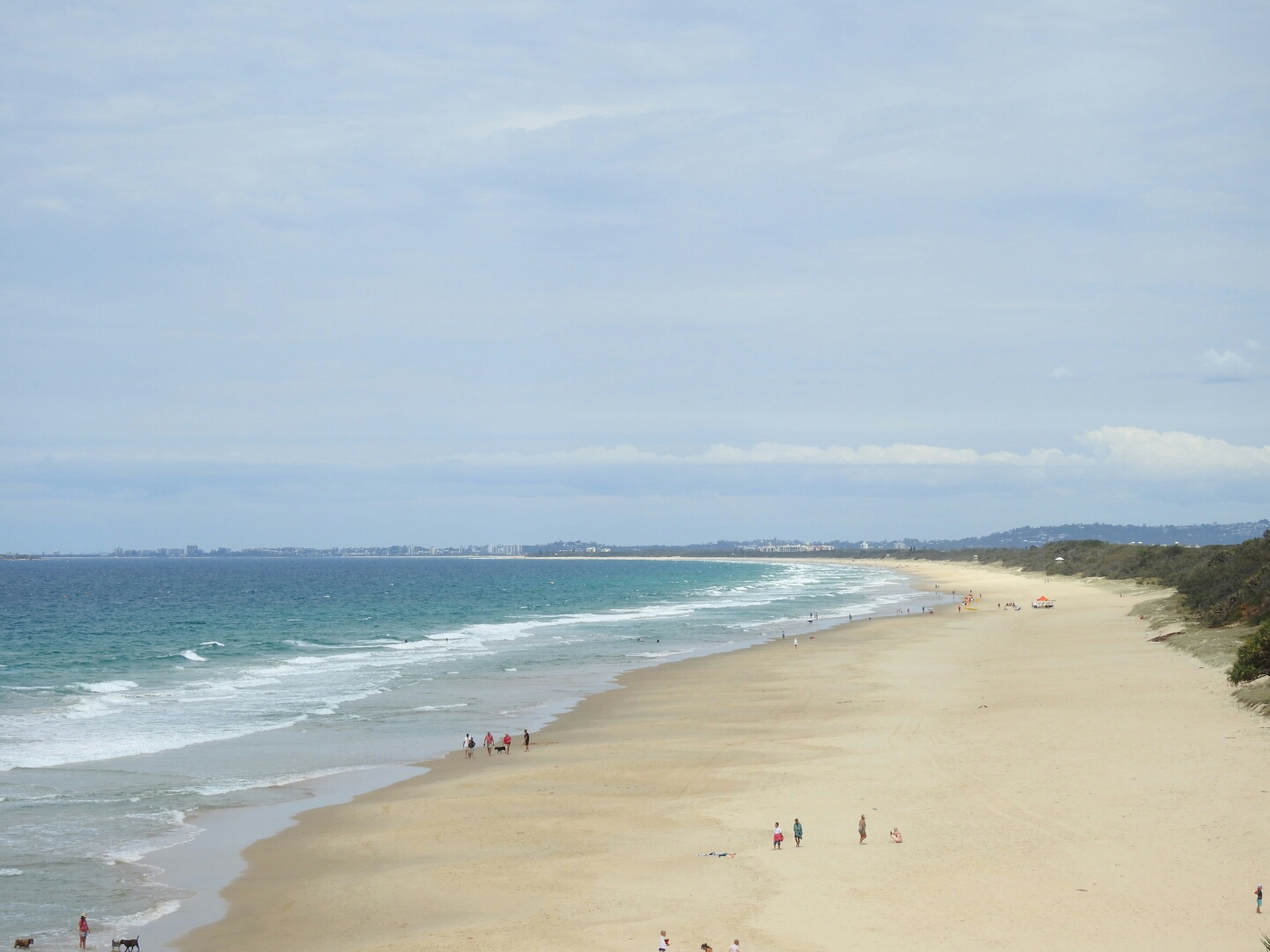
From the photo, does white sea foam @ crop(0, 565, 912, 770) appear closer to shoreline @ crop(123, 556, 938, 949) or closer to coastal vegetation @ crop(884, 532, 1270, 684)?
shoreline @ crop(123, 556, 938, 949)

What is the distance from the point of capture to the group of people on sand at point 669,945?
1607 cm

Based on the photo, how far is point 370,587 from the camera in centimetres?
16225

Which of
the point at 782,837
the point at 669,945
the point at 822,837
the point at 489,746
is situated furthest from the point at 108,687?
the point at 669,945

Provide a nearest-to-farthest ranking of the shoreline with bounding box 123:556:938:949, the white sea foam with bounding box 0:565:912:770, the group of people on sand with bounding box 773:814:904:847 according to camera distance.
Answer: the shoreline with bounding box 123:556:938:949, the group of people on sand with bounding box 773:814:904:847, the white sea foam with bounding box 0:565:912:770

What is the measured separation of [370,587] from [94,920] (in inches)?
5775

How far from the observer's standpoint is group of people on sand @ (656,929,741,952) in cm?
1607

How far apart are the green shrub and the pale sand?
1307 millimetres

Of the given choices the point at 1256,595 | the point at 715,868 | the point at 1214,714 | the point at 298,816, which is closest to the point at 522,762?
the point at 298,816

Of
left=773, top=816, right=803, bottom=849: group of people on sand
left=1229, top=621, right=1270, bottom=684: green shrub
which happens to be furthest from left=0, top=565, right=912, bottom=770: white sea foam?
left=1229, top=621, right=1270, bottom=684: green shrub

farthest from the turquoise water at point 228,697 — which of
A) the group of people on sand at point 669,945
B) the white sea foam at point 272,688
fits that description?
the group of people on sand at point 669,945

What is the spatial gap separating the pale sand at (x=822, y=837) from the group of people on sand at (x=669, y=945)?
22 cm

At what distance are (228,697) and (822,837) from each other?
31.0 m

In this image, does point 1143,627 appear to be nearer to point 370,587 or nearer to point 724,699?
point 724,699

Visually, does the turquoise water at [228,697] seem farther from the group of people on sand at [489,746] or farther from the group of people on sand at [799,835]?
the group of people on sand at [799,835]
